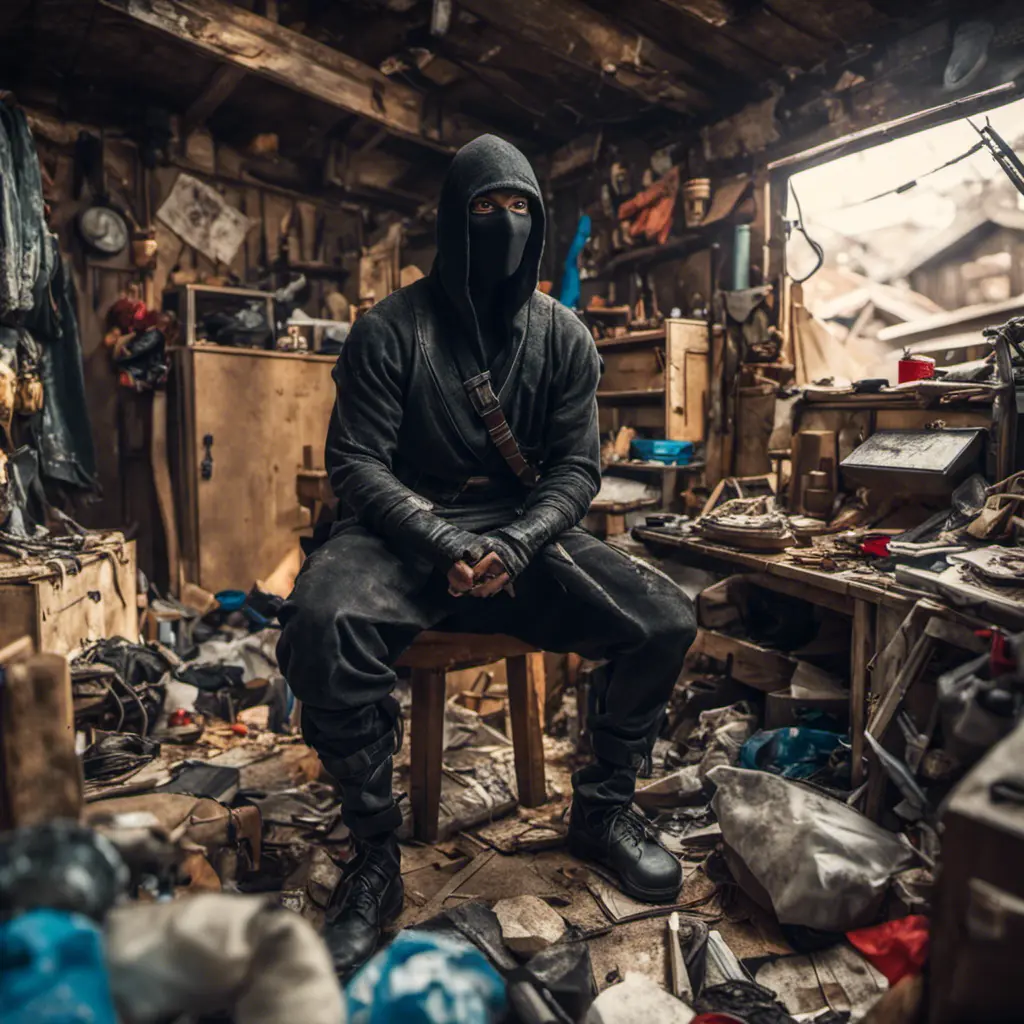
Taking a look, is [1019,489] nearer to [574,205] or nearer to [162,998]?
[162,998]

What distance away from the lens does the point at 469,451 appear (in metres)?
2.42

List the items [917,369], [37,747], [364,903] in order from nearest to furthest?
1. [37,747]
2. [364,903]
3. [917,369]

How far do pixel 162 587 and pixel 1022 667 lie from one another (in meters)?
5.52

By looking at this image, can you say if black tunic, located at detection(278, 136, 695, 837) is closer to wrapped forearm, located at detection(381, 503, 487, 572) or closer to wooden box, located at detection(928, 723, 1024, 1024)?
wrapped forearm, located at detection(381, 503, 487, 572)

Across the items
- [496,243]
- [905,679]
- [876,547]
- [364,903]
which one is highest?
[496,243]

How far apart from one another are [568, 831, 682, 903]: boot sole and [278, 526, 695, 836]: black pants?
140mm

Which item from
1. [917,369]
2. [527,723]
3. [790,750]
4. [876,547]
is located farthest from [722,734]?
[917,369]

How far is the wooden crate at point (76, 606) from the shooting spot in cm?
320

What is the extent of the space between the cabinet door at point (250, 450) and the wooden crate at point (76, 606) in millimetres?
928

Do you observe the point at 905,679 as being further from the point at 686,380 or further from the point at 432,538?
the point at 686,380

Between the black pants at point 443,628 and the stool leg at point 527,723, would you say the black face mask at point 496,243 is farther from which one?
the stool leg at point 527,723

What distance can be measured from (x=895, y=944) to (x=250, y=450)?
479 cm

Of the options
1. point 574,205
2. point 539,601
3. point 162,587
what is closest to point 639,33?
point 574,205

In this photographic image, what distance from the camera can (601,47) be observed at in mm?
4484
